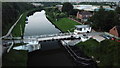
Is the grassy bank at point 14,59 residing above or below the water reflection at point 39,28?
above

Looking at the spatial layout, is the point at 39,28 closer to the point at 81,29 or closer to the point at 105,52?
the point at 81,29

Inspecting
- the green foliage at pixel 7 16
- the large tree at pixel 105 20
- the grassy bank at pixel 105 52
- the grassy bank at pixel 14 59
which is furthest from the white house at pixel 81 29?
the green foliage at pixel 7 16

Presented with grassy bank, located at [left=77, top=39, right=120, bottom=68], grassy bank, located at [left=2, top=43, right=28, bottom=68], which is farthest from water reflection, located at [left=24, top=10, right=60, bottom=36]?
grassy bank, located at [left=2, top=43, right=28, bottom=68]

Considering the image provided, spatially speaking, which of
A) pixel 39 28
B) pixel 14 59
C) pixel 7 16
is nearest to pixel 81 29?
pixel 39 28

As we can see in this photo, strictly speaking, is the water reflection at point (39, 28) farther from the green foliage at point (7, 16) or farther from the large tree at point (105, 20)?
the large tree at point (105, 20)

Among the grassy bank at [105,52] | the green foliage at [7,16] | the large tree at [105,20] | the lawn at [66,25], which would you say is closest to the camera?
the grassy bank at [105,52]

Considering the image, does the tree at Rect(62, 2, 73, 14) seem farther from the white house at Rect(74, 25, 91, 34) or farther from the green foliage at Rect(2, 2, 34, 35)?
the white house at Rect(74, 25, 91, 34)
